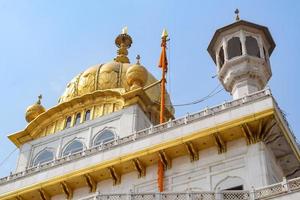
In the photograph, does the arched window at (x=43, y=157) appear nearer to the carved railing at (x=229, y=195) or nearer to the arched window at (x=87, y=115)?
the arched window at (x=87, y=115)

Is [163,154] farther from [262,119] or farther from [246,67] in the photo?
[246,67]

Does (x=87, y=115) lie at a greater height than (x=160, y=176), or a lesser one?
greater

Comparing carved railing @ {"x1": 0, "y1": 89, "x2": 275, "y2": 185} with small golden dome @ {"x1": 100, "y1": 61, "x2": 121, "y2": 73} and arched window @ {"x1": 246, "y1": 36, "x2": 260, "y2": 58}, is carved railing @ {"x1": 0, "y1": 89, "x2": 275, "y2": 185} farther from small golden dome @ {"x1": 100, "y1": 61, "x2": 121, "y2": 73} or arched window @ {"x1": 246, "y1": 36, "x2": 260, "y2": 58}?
small golden dome @ {"x1": 100, "y1": 61, "x2": 121, "y2": 73}

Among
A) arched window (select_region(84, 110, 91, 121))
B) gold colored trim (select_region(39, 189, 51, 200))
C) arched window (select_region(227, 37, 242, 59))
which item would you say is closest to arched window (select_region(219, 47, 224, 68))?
arched window (select_region(227, 37, 242, 59))

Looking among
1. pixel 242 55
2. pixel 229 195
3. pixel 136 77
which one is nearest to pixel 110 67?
pixel 136 77

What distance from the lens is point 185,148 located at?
784 inches

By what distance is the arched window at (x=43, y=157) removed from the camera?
26.5m

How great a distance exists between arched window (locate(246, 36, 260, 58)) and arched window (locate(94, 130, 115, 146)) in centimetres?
656

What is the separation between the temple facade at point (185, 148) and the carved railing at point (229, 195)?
3 centimetres

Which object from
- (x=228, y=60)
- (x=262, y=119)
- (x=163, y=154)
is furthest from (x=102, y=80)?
(x=262, y=119)

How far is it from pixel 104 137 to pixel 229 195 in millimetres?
10741

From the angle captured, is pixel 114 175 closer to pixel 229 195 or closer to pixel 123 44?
pixel 229 195

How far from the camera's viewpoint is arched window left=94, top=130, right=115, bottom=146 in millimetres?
25484

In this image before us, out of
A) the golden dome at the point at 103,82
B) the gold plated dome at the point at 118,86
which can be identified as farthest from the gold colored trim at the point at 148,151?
the golden dome at the point at 103,82
